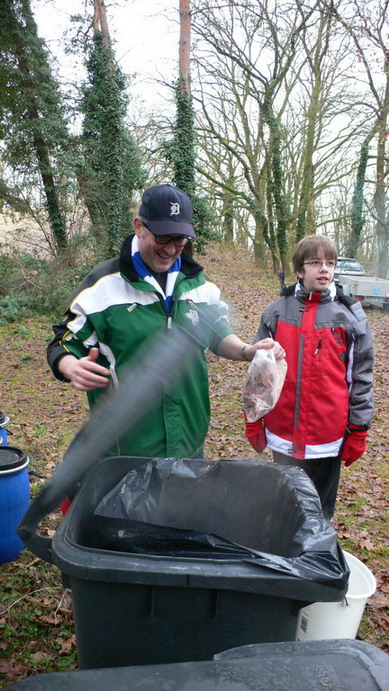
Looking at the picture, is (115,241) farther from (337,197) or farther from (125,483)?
(337,197)

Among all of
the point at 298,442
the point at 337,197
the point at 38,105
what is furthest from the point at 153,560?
the point at 337,197

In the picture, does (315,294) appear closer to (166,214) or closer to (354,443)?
(354,443)

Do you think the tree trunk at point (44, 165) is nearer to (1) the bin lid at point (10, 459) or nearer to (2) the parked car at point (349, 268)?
(2) the parked car at point (349, 268)

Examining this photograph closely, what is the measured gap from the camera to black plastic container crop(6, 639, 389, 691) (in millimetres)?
993

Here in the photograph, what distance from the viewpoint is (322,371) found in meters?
3.03

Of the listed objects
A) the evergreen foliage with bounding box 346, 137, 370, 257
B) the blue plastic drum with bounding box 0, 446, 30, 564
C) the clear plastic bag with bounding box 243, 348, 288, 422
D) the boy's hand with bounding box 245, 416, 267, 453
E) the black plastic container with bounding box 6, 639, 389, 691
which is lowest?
the blue plastic drum with bounding box 0, 446, 30, 564

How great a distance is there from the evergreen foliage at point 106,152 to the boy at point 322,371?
42.1 ft

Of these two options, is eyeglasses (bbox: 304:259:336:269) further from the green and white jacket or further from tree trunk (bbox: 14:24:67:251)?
tree trunk (bbox: 14:24:67:251)

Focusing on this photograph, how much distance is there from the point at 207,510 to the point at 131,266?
1.09m

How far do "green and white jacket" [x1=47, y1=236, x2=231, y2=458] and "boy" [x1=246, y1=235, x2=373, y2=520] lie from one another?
884 millimetres

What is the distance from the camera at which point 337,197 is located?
29656 millimetres

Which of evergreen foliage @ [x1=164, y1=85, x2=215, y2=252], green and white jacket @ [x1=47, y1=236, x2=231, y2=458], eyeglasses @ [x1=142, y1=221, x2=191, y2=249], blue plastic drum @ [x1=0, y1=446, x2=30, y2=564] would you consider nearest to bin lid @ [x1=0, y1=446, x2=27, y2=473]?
blue plastic drum @ [x1=0, y1=446, x2=30, y2=564]

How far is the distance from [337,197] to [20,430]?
27268 millimetres

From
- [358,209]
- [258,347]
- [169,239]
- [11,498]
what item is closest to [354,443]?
[258,347]
